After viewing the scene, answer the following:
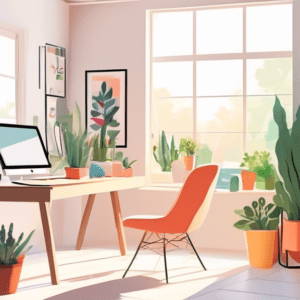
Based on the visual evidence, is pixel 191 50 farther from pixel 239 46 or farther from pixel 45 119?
pixel 45 119

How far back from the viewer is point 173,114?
6.85 metres

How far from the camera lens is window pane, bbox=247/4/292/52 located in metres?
6.49

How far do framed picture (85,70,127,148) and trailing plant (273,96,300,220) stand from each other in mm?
2084

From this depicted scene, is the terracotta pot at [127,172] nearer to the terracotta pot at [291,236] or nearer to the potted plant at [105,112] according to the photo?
the potted plant at [105,112]

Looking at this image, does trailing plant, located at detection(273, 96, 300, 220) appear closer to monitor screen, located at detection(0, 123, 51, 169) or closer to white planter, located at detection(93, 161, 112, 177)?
white planter, located at detection(93, 161, 112, 177)

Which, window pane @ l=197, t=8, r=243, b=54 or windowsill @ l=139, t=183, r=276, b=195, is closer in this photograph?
windowsill @ l=139, t=183, r=276, b=195

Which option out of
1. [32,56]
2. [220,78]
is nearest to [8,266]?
[32,56]

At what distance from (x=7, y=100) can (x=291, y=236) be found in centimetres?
288

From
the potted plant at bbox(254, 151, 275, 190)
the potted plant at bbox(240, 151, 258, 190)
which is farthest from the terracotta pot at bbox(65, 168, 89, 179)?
the potted plant at bbox(254, 151, 275, 190)

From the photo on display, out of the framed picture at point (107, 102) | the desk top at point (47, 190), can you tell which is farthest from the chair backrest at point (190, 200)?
the framed picture at point (107, 102)

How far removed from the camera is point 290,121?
6.43 m

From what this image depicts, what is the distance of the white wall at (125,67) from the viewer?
21.4ft

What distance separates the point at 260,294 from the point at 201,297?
0.43 meters

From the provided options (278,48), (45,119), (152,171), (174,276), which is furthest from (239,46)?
(174,276)
